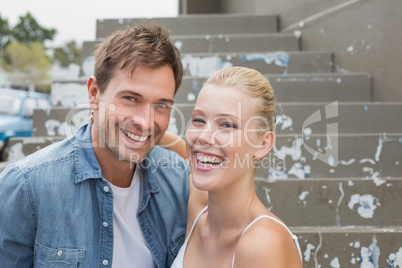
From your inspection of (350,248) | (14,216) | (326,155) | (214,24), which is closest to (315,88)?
(326,155)

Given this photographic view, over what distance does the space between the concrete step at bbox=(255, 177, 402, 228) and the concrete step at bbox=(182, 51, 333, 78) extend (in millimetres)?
1731

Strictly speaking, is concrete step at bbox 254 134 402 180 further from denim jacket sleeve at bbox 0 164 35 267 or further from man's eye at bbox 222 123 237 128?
denim jacket sleeve at bbox 0 164 35 267

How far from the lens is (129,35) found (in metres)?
1.86

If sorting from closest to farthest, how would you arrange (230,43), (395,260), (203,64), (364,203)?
(395,260)
(364,203)
(203,64)
(230,43)

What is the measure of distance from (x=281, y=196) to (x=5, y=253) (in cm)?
167

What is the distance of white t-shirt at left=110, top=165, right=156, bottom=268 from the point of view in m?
1.79

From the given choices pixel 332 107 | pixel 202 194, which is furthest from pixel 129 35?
Answer: pixel 332 107

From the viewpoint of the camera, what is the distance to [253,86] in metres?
1.65

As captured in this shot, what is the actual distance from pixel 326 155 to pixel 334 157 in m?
0.06

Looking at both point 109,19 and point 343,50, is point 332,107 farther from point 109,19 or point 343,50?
point 109,19

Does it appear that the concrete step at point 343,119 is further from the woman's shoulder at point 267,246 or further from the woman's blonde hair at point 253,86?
the woman's shoulder at point 267,246

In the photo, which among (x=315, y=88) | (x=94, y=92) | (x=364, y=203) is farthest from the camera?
(x=315, y=88)

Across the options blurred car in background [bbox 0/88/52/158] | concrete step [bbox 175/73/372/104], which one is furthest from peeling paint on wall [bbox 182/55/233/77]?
blurred car in background [bbox 0/88/52/158]

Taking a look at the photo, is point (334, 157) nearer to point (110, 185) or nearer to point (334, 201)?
point (334, 201)
